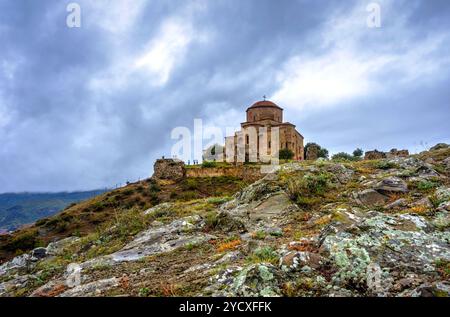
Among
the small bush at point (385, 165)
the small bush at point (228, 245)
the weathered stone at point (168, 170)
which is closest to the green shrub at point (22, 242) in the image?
the weathered stone at point (168, 170)

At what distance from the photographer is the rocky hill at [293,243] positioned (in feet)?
20.5

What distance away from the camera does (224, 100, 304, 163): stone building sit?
72.0 metres

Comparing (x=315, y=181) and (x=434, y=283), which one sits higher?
(x=315, y=181)

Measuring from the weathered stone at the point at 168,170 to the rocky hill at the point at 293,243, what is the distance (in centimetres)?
4116

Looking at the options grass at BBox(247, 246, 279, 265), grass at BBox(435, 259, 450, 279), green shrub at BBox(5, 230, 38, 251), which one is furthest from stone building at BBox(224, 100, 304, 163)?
grass at BBox(435, 259, 450, 279)

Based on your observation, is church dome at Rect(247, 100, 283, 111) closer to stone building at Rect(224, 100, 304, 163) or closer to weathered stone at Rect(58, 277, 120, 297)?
Answer: stone building at Rect(224, 100, 304, 163)

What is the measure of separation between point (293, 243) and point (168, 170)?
2055 inches

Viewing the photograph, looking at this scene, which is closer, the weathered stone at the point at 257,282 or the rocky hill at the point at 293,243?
the weathered stone at the point at 257,282

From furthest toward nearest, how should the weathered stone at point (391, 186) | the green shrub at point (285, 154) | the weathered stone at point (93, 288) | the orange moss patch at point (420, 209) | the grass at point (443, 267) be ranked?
the green shrub at point (285, 154) < the weathered stone at point (391, 186) < the orange moss patch at point (420, 209) < the weathered stone at point (93, 288) < the grass at point (443, 267)

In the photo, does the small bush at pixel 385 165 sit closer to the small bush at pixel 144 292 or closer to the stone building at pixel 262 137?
the small bush at pixel 144 292
